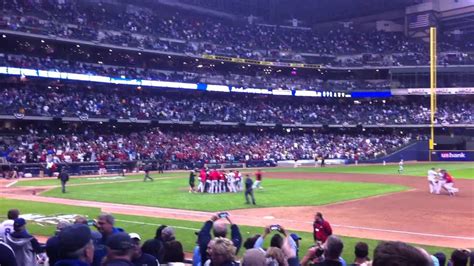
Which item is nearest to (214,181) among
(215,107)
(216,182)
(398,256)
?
(216,182)

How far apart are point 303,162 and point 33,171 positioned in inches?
1324

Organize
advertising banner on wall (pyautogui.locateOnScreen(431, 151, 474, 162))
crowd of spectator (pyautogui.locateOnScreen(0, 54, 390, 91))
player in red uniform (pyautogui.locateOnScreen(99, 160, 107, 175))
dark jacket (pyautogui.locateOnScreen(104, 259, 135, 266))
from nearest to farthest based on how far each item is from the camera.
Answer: dark jacket (pyautogui.locateOnScreen(104, 259, 135, 266)), player in red uniform (pyautogui.locateOnScreen(99, 160, 107, 175)), crowd of spectator (pyautogui.locateOnScreen(0, 54, 390, 91)), advertising banner on wall (pyautogui.locateOnScreen(431, 151, 474, 162))

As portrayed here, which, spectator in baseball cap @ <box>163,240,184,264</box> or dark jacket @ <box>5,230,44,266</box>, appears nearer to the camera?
spectator in baseball cap @ <box>163,240,184,264</box>

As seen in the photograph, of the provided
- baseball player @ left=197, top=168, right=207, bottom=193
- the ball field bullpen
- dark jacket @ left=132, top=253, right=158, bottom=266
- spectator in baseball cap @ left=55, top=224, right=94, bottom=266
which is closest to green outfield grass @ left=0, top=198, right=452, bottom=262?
the ball field bullpen

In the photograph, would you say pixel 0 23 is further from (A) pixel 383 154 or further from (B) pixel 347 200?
(A) pixel 383 154

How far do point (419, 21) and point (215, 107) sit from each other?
37.8m

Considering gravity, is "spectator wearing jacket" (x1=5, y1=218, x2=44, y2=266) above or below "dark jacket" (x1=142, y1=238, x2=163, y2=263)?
below

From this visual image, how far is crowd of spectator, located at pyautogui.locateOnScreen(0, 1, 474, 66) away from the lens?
185ft

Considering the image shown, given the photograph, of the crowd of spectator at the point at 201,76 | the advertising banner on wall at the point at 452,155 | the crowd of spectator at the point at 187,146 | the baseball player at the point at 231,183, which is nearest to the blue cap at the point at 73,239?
the baseball player at the point at 231,183

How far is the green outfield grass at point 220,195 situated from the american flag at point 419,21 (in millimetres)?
52130

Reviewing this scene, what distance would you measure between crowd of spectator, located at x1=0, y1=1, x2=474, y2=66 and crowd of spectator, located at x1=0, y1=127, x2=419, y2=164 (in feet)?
38.3

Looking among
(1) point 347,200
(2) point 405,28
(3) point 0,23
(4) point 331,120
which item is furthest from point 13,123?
(2) point 405,28

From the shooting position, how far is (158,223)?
60.2 ft

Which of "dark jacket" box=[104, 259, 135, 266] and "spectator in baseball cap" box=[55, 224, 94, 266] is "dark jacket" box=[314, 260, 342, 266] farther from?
"spectator in baseball cap" box=[55, 224, 94, 266]
